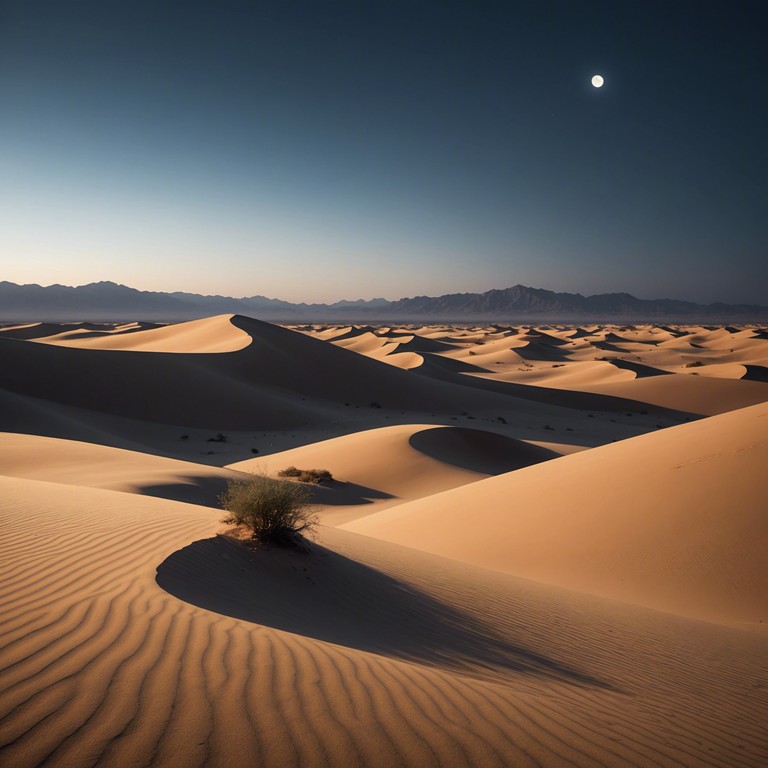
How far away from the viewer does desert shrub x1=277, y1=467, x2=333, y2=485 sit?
16.4 metres

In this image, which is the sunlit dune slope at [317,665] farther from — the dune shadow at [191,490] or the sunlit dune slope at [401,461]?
the sunlit dune slope at [401,461]

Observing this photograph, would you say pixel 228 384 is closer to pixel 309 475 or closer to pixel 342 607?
pixel 309 475

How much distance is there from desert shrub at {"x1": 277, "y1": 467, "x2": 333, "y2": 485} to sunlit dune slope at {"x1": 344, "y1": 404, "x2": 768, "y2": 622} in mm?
4448

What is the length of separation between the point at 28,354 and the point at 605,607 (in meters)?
34.5

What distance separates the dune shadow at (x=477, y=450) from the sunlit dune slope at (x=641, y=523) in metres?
6.79

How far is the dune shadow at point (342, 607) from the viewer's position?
13.7 ft

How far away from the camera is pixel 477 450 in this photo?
20391 millimetres

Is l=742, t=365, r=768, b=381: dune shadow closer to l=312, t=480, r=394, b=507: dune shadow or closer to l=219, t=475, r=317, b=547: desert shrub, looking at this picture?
l=312, t=480, r=394, b=507: dune shadow

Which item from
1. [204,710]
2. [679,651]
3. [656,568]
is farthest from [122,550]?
[656,568]

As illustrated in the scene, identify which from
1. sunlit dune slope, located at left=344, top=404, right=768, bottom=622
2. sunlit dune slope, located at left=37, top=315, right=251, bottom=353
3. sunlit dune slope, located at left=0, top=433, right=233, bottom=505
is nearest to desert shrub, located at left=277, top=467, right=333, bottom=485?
sunlit dune slope, located at left=0, top=433, right=233, bottom=505

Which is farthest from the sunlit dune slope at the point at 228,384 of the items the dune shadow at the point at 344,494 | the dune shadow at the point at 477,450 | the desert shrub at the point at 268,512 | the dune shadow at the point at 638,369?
the desert shrub at the point at 268,512

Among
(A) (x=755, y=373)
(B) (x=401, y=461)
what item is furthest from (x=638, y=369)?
(B) (x=401, y=461)

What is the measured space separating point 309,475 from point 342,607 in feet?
38.1

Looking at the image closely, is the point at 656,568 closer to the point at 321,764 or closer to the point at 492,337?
the point at 321,764
